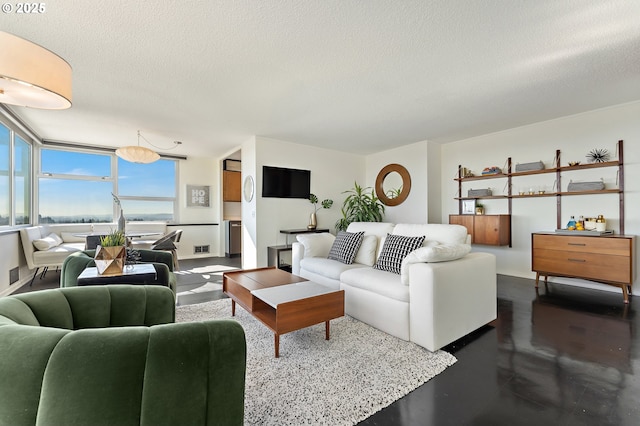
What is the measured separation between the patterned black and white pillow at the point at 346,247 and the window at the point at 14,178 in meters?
4.51

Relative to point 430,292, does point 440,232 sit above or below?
above

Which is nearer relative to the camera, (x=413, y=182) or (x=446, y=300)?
(x=446, y=300)

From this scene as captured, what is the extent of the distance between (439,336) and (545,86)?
9.40ft

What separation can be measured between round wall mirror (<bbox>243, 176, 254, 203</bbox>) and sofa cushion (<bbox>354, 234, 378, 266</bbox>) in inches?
97.9

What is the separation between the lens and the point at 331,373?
5.91ft

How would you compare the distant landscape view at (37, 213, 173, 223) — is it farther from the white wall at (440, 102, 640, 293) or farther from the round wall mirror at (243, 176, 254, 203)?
the white wall at (440, 102, 640, 293)

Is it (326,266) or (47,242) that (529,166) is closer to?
(326,266)

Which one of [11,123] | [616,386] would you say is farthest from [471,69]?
[11,123]

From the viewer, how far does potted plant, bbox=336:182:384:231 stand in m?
5.54

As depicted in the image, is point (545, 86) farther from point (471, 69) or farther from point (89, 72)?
point (89, 72)

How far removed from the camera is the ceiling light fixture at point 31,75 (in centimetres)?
123

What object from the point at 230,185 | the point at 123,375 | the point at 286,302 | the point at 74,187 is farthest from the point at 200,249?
the point at 123,375

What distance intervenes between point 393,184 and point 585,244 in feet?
10.4

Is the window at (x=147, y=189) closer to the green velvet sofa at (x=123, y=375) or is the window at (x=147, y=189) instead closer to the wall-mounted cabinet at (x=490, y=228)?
the green velvet sofa at (x=123, y=375)
